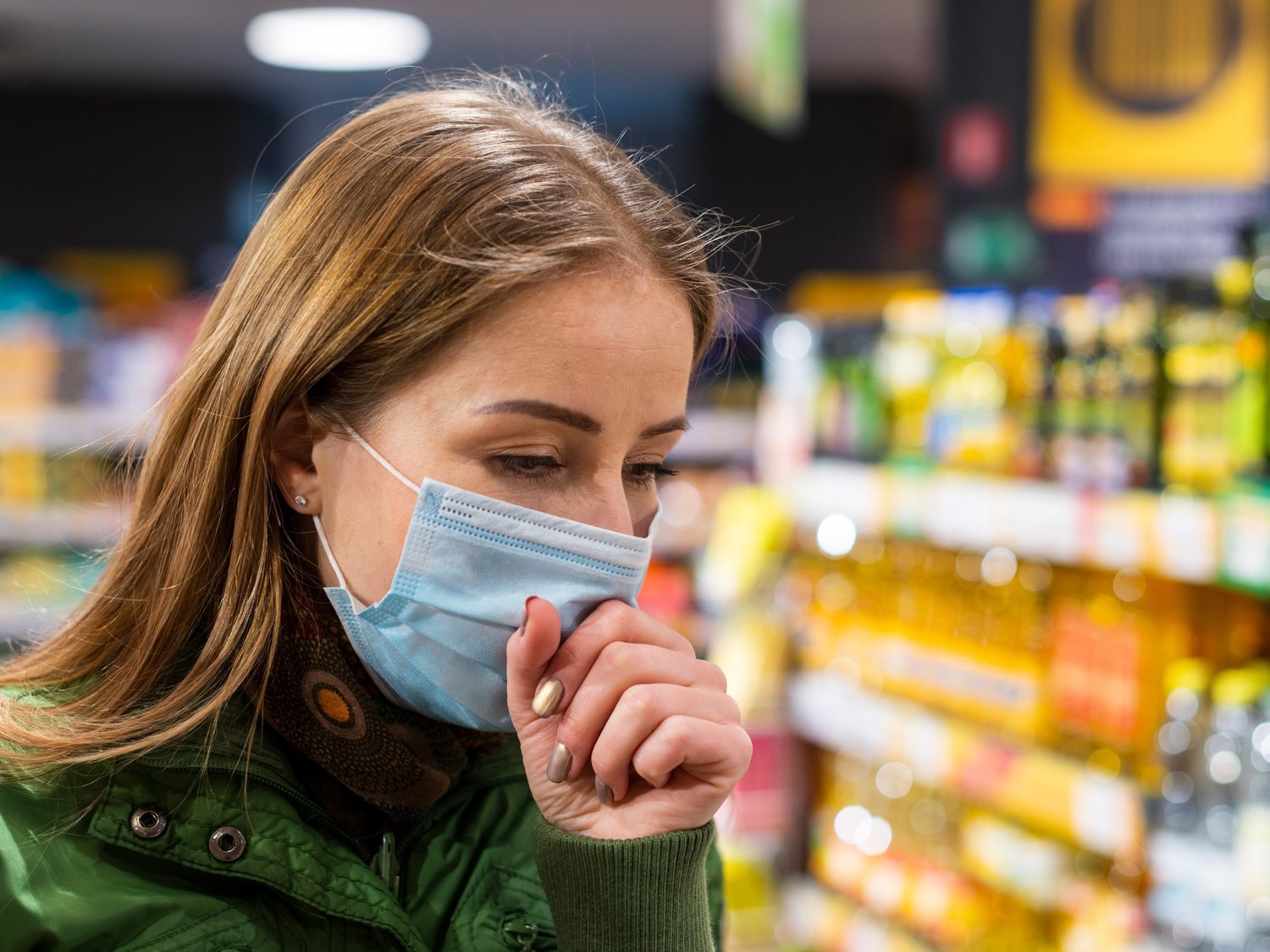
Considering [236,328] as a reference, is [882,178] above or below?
above

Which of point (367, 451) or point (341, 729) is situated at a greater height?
point (367, 451)

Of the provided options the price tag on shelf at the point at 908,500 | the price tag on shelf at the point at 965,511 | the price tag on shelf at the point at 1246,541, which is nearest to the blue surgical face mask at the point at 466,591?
the price tag on shelf at the point at 1246,541

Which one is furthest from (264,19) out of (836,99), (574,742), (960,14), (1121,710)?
(574,742)

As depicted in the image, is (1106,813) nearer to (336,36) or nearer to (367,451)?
(367,451)

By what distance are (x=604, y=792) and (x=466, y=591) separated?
0.23 meters

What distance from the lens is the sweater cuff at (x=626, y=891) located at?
1072mm

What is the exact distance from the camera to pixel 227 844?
1.05m

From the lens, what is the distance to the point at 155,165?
9.78 meters

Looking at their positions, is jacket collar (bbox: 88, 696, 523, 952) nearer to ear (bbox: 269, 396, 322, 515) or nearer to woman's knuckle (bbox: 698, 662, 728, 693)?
ear (bbox: 269, 396, 322, 515)

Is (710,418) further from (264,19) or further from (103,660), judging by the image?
(103,660)

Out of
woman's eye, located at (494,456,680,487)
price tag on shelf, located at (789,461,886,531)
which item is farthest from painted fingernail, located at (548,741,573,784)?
price tag on shelf, located at (789,461,886,531)

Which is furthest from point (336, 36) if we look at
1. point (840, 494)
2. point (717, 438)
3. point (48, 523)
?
point (840, 494)

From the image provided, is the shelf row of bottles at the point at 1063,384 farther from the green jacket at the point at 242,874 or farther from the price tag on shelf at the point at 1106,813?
the green jacket at the point at 242,874

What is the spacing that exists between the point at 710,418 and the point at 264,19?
3855 mm
